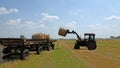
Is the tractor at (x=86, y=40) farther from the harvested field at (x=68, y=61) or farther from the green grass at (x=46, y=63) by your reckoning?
the green grass at (x=46, y=63)

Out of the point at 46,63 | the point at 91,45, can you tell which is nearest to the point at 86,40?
the point at 91,45

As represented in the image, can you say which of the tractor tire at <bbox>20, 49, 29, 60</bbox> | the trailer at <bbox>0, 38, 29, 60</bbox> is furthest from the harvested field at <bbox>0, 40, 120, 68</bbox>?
the trailer at <bbox>0, 38, 29, 60</bbox>

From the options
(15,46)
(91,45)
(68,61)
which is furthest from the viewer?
(91,45)

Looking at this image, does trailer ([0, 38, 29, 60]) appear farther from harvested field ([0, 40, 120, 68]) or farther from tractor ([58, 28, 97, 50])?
tractor ([58, 28, 97, 50])

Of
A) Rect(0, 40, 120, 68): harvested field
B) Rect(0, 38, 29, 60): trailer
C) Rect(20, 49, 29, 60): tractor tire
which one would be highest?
Rect(0, 38, 29, 60): trailer

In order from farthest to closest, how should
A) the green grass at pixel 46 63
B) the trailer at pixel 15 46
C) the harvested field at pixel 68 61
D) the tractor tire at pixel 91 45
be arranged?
1. the tractor tire at pixel 91 45
2. the trailer at pixel 15 46
3. the harvested field at pixel 68 61
4. the green grass at pixel 46 63

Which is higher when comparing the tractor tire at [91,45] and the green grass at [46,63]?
the tractor tire at [91,45]

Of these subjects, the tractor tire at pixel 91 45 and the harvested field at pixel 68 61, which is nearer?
the harvested field at pixel 68 61

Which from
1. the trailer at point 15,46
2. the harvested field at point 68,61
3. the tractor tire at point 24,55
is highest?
the trailer at point 15,46

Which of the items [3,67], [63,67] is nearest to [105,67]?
[63,67]

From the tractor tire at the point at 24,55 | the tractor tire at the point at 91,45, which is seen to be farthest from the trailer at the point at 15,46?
the tractor tire at the point at 91,45

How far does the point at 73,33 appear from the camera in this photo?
41.8 m

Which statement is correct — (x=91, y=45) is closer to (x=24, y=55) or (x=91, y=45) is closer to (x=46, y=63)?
(x=24, y=55)

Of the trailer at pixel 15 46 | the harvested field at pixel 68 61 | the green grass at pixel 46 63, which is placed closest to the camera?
the green grass at pixel 46 63
